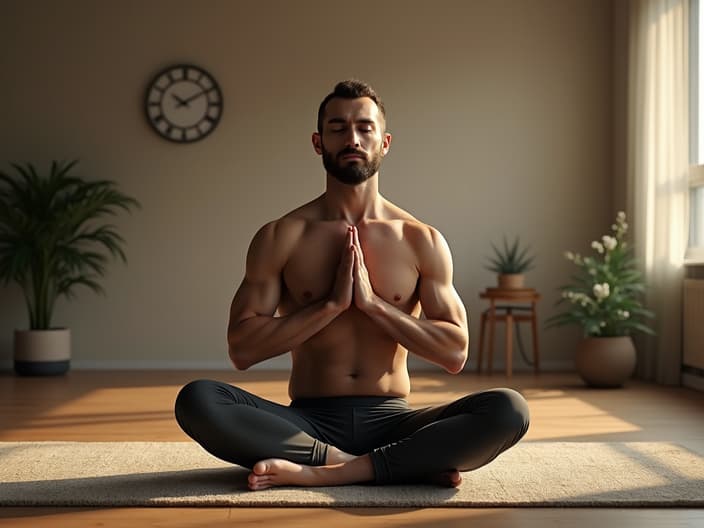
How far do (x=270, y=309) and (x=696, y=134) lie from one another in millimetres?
3468

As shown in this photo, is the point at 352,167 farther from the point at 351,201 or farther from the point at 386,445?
the point at 386,445

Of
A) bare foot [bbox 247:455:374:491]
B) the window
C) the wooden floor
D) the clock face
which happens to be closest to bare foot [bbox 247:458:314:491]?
bare foot [bbox 247:455:374:491]

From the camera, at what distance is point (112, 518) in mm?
2336

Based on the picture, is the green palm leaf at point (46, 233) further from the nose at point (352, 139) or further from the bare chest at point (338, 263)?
the nose at point (352, 139)

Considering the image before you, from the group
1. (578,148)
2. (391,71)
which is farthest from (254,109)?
(578,148)

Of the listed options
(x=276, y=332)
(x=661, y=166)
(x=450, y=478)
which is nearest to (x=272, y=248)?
(x=276, y=332)

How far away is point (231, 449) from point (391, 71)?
4.31 meters

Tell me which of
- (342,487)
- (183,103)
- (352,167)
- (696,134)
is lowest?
(342,487)

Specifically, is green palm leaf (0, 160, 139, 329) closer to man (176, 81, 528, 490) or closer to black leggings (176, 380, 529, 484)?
man (176, 81, 528, 490)

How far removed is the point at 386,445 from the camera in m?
2.72

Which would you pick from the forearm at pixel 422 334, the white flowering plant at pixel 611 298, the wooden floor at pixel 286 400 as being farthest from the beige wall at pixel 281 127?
the forearm at pixel 422 334

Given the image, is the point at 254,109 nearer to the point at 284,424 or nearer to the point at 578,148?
the point at 578,148

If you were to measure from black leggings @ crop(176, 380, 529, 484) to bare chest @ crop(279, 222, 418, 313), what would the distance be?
1.06 ft

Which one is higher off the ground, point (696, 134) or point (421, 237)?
point (696, 134)
